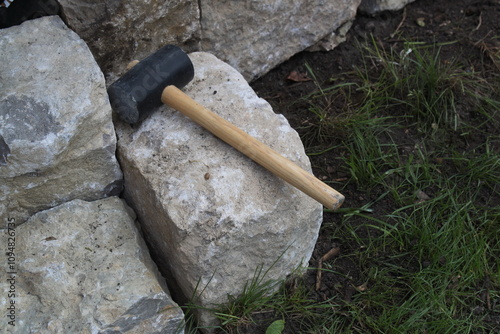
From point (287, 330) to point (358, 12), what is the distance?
6.58 feet

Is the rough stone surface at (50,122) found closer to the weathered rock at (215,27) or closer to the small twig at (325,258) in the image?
the weathered rock at (215,27)

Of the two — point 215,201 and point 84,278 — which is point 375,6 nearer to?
point 215,201

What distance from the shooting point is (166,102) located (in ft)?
8.29

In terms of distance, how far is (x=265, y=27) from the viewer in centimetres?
308

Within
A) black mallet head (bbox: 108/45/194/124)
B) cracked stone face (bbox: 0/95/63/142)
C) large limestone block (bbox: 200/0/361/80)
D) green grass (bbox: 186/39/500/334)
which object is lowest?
green grass (bbox: 186/39/500/334)

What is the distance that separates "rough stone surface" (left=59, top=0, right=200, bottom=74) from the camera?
247 centimetres

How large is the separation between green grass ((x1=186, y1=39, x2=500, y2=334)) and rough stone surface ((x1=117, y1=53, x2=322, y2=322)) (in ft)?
0.44

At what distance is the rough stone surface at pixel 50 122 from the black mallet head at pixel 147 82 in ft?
0.29

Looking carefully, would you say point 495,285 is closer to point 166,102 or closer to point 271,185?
point 271,185

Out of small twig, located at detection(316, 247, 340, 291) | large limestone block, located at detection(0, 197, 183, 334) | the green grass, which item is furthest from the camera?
small twig, located at detection(316, 247, 340, 291)

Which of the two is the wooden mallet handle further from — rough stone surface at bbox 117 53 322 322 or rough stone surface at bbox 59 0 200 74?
rough stone surface at bbox 59 0 200 74

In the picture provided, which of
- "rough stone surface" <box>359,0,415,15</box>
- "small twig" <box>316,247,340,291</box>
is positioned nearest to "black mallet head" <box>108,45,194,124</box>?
"small twig" <box>316,247,340,291</box>

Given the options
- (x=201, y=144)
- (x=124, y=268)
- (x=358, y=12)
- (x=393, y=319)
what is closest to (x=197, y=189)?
(x=201, y=144)

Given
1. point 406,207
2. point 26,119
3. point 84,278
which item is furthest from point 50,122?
point 406,207
